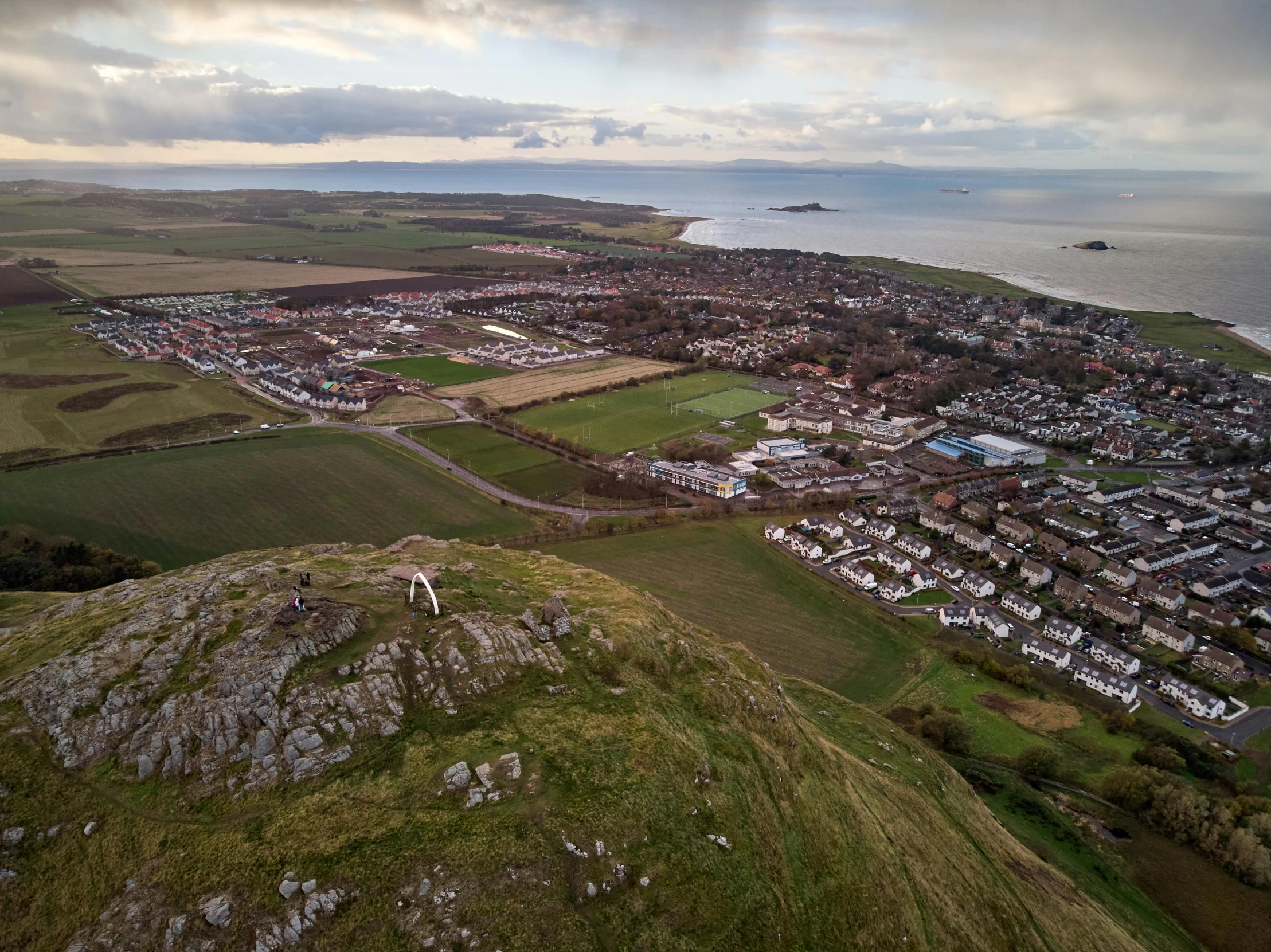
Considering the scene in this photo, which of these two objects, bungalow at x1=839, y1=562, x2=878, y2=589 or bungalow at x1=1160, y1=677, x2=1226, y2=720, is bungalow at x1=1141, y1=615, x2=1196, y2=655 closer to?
bungalow at x1=1160, y1=677, x2=1226, y2=720

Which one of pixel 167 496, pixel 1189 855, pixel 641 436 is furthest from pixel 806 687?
pixel 167 496

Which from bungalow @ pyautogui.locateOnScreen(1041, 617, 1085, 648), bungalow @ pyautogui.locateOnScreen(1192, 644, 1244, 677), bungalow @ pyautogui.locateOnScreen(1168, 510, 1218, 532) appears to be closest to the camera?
bungalow @ pyautogui.locateOnScreen(1192, 644, 1244, 677)

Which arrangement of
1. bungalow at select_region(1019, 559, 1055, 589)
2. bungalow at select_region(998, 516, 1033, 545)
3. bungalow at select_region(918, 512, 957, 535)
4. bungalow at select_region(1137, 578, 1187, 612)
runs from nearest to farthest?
1. bungalow at select_region(1137, 578, 1187, 612)
2. bungalow at select_region(1019, 559, 1055, 589)
3. bungalow at select_region(998, 516, 1033, 545)
4. bungalow at select_region(918, 512, 957, 535)

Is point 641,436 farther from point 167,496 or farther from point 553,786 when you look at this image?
point 553,786

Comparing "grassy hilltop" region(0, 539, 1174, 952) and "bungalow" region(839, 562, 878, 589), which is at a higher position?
"grassy hilltop" region(0, 539, 1174, 952)

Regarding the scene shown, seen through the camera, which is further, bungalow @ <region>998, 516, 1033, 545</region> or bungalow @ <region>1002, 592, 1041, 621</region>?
bungalow @ <region>998, 516, 1033, 545</region>

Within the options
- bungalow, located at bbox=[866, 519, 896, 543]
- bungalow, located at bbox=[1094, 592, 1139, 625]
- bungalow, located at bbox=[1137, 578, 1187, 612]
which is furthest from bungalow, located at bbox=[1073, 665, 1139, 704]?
bungalow, located at bbox=[866, 519, 896, 543]

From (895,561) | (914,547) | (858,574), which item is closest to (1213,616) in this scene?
(914,547)
